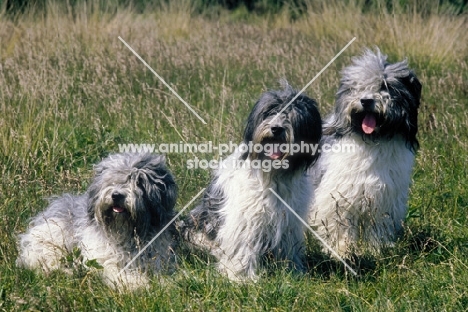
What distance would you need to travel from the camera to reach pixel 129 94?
786 centimetres

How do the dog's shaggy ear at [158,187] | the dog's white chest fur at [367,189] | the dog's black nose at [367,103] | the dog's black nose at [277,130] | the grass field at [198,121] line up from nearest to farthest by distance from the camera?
the grass field at [198,121]
the dog's black nose at [277,130]
the dog's shaggy ear at [158,187]
the dog's black nose at [367,103]
the dog's white chest fur at [367,189]

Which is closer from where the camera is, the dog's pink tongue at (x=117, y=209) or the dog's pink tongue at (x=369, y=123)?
the dog's pink tongue at (x=117, y=209)

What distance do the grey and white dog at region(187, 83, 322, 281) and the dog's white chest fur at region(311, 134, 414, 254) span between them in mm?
500

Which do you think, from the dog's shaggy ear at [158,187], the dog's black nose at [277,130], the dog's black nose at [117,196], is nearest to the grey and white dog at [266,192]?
the dog's black nose at [277,130]

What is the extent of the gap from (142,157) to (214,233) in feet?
2.18

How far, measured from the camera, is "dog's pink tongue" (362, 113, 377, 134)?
5.14 metres

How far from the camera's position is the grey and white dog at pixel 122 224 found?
464 centimetres

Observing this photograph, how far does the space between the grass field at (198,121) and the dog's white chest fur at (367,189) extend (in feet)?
0.74

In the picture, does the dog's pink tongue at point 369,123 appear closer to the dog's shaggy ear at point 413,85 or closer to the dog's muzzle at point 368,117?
the dog's muzzle at point 368,117

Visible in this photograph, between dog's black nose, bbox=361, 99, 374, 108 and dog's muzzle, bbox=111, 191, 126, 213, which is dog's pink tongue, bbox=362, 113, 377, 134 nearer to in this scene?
dog's black nose, bbox=361, 99, 374, 108

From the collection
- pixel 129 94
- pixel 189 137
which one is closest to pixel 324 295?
pixel 189 137

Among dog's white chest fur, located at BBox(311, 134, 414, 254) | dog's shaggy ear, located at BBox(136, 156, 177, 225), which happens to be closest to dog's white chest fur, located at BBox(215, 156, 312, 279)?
dog's shaggy ear, located at BBox(136, 156, 177, 225)

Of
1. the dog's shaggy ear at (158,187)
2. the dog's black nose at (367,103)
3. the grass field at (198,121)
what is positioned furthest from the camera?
the dog's black nose at (367,103)

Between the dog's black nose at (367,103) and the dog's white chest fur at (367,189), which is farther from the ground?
the dog's black nose at (367,103)
